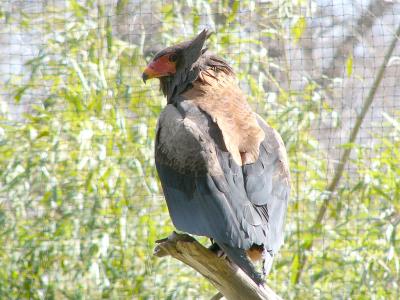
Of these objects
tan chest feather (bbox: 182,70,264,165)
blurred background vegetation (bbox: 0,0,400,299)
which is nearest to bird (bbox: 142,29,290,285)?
tan chest feather (bbox: 182,70,264,165)

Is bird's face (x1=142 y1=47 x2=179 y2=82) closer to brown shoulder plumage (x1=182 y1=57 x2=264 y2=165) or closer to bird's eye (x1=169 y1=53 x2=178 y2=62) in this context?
bird's eye (x1=169 y1=53 x2=178 y2=62)

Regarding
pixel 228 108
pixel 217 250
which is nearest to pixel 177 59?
pixel 228 108

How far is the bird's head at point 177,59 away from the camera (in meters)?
3.38

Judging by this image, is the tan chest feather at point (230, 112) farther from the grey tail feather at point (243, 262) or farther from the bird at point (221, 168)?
the grey tail feather at point (243, 262)

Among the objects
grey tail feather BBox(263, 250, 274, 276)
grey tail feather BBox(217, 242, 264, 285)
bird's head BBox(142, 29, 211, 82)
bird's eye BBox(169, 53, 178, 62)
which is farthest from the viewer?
bird's eye BBox(169, 53, 178, 62)

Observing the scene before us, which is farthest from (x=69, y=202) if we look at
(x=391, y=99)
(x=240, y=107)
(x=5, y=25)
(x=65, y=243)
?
(x=391, y=99)

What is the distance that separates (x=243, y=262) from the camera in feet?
8.61

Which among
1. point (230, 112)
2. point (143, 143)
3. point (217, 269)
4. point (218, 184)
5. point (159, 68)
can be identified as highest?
point (159, 68)

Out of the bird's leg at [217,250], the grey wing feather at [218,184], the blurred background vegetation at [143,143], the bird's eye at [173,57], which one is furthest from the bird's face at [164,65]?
the blurred background vegetation at [143,143]

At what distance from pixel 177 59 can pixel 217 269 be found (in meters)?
1.08

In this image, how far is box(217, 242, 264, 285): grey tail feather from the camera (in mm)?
2619

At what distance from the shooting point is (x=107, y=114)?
4668 mm

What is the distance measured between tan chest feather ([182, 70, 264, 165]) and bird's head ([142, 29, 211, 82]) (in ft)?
0.29

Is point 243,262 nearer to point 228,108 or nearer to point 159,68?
point 228,108
